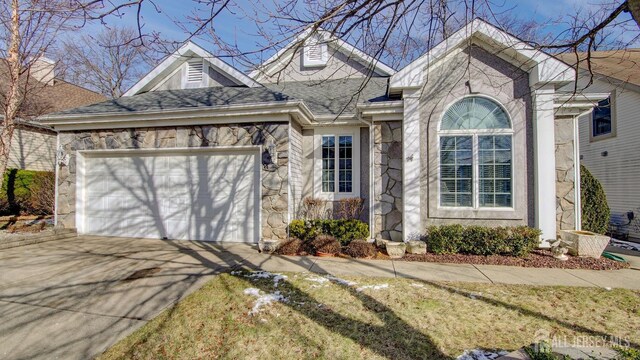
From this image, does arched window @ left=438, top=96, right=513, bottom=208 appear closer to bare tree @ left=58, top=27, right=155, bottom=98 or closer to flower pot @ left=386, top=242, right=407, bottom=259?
flower pot @ left=386, top=242, right=407, bottom=259

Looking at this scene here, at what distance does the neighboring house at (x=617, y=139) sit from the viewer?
10.3 metres

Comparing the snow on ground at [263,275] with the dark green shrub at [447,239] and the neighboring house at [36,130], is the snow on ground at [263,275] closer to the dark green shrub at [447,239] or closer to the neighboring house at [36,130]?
Result: the dark green shrub at [447,239]

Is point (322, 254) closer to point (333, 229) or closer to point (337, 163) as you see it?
point (333, 229)

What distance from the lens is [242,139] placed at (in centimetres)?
779

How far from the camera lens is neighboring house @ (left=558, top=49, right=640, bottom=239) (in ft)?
33.8

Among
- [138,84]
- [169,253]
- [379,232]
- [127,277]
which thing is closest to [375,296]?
[379,232]

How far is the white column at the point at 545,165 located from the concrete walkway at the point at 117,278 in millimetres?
1308

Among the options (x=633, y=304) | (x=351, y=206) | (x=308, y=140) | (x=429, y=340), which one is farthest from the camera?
(x=308, y=140)

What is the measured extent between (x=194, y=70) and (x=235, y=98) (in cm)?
278

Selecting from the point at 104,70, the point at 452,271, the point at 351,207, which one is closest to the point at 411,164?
the point at 351,207

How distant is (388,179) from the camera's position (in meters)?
7.70

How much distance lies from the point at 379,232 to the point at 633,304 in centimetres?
448

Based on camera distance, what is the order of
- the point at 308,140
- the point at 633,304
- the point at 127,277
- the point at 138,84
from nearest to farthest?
the point at 633,304 → the point at 127,277 → the point at 308,140 → the point at 138,84

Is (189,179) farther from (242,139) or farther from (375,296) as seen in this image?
(375,296)
